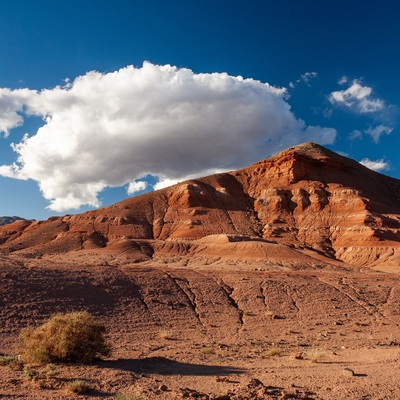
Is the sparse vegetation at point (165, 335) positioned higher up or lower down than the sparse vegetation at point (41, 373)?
lower down

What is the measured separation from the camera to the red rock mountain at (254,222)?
197 feet

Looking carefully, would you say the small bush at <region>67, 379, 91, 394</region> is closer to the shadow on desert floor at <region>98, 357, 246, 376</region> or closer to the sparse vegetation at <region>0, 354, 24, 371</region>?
the shadow on desert floor at <region>98, 357, 246, 376</region>

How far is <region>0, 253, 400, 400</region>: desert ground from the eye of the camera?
10641 millimetres

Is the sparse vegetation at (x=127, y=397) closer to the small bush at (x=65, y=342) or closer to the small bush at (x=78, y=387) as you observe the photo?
the small bush at (x=78, y=387)

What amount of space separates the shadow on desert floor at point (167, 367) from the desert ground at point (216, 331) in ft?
0.11

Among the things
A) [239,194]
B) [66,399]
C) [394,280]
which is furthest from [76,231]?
[66,399]

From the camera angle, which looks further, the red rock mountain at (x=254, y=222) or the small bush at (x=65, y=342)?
the red rock mountain at (x=254, y=222)

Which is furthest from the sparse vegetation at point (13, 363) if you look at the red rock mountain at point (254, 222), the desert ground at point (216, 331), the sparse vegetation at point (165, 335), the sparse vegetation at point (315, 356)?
the red rock mountain at point (254, 222)

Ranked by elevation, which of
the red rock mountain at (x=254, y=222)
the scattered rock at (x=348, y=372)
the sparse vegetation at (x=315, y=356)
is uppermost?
the red rock mountain at (x=254, y=222)

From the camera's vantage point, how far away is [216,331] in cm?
2250

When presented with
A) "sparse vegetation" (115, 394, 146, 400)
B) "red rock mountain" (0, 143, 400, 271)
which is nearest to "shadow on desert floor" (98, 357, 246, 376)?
"sparse vegetation" (115, 394, 146, 400)

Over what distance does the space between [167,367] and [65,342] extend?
10.5 ft

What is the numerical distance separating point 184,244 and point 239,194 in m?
31.8

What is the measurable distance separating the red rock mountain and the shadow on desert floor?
123 ft
